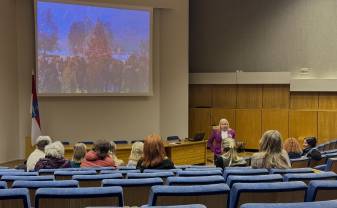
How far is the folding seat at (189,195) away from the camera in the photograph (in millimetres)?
2879

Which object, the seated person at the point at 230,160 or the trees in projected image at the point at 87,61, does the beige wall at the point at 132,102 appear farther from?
the seated person at the point at 230,160

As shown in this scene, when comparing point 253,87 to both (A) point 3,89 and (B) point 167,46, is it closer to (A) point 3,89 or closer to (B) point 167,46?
(B) point 167,46

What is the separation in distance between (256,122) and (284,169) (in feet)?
29.9

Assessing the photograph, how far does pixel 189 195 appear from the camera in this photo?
2926mm

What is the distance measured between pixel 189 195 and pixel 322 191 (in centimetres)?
101

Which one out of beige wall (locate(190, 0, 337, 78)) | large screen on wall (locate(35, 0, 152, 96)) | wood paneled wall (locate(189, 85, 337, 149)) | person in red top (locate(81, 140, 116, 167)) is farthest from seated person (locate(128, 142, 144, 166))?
beige wall (locate(190, 0, 337, 78))

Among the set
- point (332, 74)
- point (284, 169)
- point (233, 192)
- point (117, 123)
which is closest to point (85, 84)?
point (117, 123)

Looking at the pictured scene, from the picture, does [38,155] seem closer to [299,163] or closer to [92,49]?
[299,163]

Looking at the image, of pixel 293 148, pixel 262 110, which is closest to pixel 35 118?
pixel 293 148

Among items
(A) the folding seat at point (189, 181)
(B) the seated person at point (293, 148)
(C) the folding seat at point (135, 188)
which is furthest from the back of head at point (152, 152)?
(B) the seated person at point (293, 148)

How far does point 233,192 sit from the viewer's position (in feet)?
10.2

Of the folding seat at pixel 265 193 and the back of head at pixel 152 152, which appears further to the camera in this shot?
the back of head at pixel 152 152

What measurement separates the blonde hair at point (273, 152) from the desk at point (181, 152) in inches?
219

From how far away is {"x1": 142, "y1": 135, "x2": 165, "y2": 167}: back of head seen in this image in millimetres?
4941
